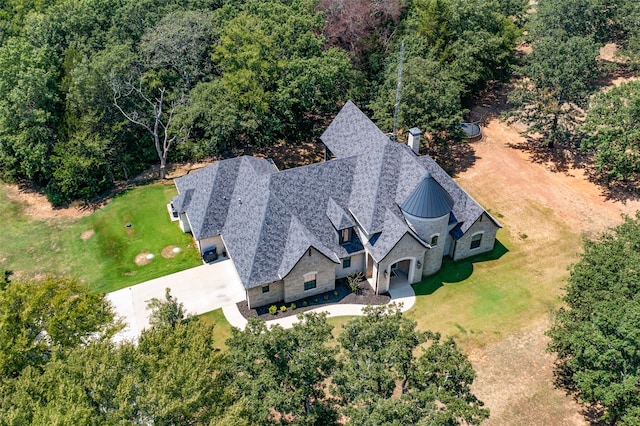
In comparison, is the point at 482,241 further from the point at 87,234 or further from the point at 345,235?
the point at 87,234

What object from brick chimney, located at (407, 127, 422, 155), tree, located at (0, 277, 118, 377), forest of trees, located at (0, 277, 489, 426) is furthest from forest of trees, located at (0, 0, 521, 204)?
forest of trees, located at (0, 277, 489, 426)

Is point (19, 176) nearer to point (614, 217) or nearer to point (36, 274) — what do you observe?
point (36, 274)

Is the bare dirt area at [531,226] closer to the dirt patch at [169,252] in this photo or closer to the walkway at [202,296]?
the walkway at [202,296]

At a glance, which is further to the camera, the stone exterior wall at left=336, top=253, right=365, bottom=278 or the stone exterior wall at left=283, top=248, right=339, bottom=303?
the stone exterior wall at left=336, top=253, right=365, bottom=278

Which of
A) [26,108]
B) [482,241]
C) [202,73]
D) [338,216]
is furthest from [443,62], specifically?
[26,108]

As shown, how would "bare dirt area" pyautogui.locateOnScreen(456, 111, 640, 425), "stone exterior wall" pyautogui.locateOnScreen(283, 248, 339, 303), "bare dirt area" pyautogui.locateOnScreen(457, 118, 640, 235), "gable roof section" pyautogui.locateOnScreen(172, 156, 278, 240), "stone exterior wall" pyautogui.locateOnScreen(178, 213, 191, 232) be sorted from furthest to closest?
"bare dirt area" pyautogui.locateOnScreen(457, 118, 640, 235), "stone exterior wall" pyautogui.locateOnScreen(178, 213, 191, 232), "gable roof section" pyautogui.locateOnScreen(172, 156, 278, 240), "stone exterior wall" pyautogui.locateOnScreen(283, 248, 339, 303), "bare dirt area" pyautogui.locateOnScreen(456, 111, 640, 425)

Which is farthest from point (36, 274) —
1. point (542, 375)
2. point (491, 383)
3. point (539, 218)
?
point (539, 218)

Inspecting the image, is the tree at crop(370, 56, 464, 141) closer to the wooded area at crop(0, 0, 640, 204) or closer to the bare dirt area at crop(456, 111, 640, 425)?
the wooded area at crop(0, 0, 640, 204)
